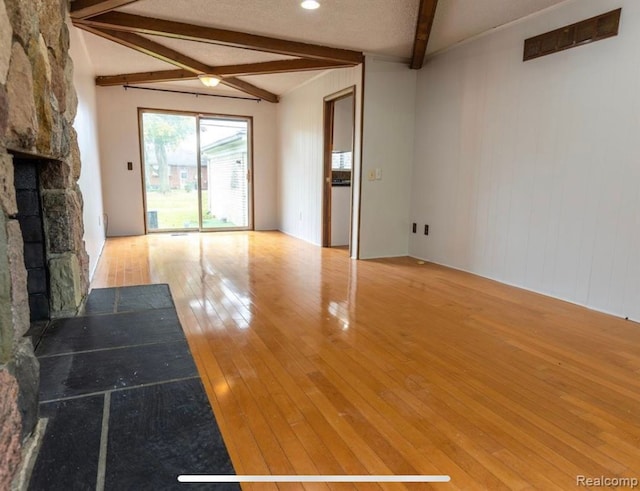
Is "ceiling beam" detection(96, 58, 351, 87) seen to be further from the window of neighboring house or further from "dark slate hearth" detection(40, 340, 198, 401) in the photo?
"dark slate hearth" detection(40, 340, 198, 401)

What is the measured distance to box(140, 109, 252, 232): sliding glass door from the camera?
6.57 m

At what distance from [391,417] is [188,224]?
20.0 feet

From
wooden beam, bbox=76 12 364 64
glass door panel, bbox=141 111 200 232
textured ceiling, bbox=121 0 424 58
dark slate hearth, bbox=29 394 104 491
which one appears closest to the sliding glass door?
glass door panel, bbox=141 111 200 232

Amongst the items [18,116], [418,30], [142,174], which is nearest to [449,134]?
[418,30]

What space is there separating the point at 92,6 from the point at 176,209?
13.4ft

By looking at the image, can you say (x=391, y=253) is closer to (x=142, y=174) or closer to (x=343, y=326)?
(x=343, y=326)

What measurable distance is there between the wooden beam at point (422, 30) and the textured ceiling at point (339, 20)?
0.06 meters

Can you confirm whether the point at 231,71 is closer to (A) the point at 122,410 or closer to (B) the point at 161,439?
(A) the point at 122,410

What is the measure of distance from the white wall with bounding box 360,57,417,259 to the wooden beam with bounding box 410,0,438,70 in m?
0.24

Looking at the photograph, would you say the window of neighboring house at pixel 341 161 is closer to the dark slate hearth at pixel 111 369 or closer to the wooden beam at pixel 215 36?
the wooden beam at pixel 215 36

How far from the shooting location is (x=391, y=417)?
62.3 inches

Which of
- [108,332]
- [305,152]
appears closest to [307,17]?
[305,152]

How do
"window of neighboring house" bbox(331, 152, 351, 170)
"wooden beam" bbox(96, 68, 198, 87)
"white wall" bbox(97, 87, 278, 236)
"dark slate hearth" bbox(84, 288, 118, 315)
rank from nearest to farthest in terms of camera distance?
"dark slate hearth" bbox(84, 288, 118, 315) < "wooden beam" bbox(96, 68, 198, 87) < "window of neighboring house" bbox(331, 152, 351, 170) < "white wall" bbox(97, 87, 278, 236)

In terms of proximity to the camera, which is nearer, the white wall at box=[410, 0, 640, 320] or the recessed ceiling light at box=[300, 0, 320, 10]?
the white wall at box=[410, 0, 640, 320]
